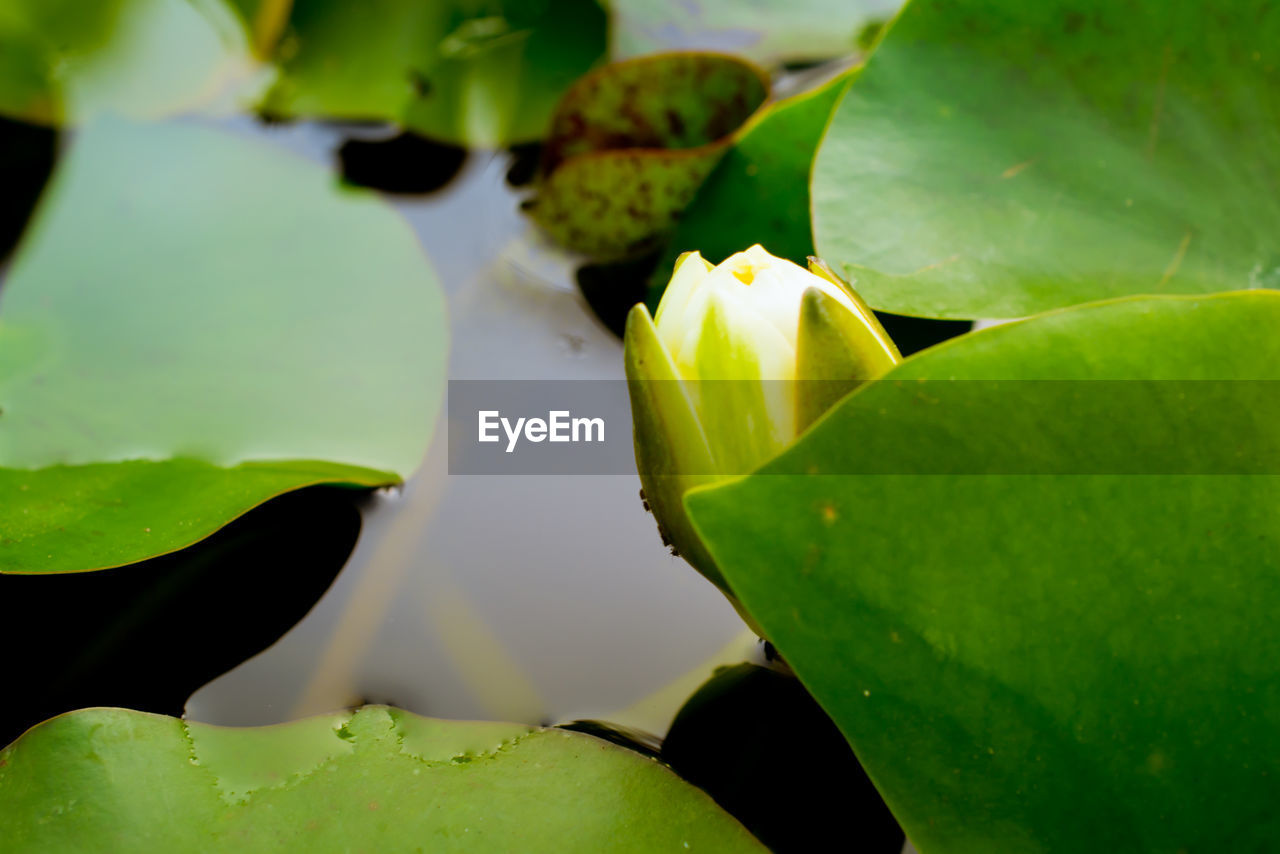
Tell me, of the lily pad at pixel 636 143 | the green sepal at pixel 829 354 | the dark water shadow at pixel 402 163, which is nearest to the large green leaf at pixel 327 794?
the green sepal at pixel 829 354

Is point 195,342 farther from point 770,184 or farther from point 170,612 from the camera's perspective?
point 770,184

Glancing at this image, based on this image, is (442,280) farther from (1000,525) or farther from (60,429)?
(1000,525)

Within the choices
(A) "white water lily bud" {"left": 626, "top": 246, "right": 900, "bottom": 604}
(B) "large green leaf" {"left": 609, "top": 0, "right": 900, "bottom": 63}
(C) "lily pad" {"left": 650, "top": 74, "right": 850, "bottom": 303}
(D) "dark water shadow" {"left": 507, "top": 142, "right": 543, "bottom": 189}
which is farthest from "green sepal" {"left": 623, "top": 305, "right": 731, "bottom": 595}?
(B) "large green leaf" {"left": 609, "top": 0, "right": 900, "bottom": 63}

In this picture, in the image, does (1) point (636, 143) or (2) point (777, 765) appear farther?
(1) point (636, 143)

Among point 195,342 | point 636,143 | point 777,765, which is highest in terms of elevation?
point 636,143

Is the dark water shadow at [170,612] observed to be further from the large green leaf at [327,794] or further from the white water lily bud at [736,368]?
the white water lily bud at [736,368]

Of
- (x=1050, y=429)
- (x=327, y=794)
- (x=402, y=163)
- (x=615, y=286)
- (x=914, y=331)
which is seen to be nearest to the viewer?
(x=1050, y=429)

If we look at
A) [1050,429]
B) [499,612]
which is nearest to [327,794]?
[499,612]

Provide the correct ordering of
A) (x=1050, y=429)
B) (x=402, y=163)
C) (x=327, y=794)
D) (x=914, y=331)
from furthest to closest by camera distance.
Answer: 1. (x=402, y=163)
2. (x=914, y=331)
3. (x=327, y=794)
4. (x=1050, y=429)
